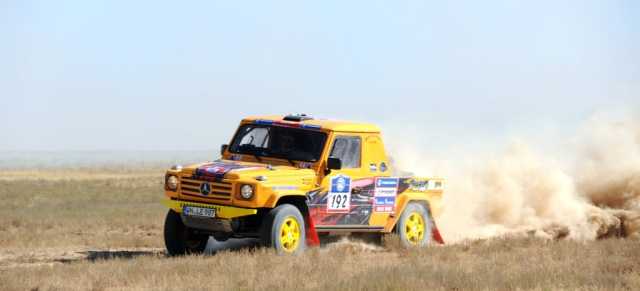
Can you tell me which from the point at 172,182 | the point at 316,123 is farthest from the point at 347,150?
the point at 172,182

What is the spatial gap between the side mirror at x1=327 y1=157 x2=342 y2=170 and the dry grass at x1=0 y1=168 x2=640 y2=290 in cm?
124

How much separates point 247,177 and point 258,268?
1701 mm

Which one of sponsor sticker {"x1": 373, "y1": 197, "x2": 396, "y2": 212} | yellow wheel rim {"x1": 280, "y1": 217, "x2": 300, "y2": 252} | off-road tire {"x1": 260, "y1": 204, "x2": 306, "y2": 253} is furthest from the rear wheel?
sponsor sticker {"x1": 373, "y1": 197, "x2": 396, "y2": 212}

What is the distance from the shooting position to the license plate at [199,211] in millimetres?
12688

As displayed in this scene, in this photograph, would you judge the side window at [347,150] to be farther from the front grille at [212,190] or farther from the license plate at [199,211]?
the license plate at [199,211]

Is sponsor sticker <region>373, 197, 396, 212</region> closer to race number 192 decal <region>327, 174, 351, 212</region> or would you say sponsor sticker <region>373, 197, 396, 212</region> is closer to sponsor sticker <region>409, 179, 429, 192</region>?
sponsor sticker <region>409, 179, 429, 192</region>

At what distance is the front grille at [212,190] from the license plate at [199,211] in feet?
0.57

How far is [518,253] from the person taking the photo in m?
13.8

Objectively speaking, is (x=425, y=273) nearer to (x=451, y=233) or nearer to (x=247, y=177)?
(x=247, y=177)

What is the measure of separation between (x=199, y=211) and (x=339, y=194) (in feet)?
7.48

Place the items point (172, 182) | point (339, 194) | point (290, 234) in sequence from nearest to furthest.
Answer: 1. point (290, 234)
2. point (172, 182)
3. point (339, 194)

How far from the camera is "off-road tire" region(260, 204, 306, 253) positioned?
496 inches

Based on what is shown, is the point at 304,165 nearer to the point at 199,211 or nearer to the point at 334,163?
the point at 334,163

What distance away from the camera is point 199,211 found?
1282 centimetres
